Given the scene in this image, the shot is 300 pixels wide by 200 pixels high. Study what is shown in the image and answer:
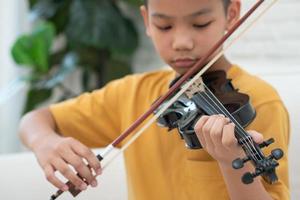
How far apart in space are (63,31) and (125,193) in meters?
1.11

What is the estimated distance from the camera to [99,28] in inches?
82.1

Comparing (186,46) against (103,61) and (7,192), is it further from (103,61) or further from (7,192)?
(103,61)

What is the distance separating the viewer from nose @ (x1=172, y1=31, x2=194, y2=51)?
94cm

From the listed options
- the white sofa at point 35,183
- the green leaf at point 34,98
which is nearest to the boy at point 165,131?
the white sofa at point 35,183

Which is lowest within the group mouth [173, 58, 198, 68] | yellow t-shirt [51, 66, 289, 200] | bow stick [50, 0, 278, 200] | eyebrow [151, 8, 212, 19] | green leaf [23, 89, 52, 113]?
yellow t-shirt [51, 66, 289, 200]

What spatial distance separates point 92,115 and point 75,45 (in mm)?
976

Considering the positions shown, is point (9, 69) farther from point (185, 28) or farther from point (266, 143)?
point (266, 143)

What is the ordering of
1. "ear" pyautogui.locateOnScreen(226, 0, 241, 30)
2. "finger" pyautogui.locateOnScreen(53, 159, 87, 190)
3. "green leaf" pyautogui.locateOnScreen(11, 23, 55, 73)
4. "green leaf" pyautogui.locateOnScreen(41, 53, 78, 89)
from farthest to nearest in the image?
"green leaf" pyautogui.locateOnScreen(41, 53, 78, 89)
"green leaf" pyautogui.locateOnScreen(11, 23, 55, 73)
"ear" pyautogui.locateOnScreen(226, 0, 241, 30)
"finger" pyautogui.locateOnScreen(53, 159, 87, 190)

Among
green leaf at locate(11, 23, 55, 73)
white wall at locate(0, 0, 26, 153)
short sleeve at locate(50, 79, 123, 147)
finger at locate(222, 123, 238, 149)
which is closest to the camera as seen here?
finger at locate(222, 123, 238, 149)

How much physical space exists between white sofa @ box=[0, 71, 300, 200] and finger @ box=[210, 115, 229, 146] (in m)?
0.53

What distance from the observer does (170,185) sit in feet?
3.51

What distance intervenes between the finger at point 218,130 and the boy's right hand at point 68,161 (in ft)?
0.69

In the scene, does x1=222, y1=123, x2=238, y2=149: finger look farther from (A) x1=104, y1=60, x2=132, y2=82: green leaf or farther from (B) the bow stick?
(A) x1=104, y1=60, x2=132, y2=82: green leaf

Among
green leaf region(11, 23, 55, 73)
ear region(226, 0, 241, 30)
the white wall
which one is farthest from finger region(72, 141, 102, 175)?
the white wall
